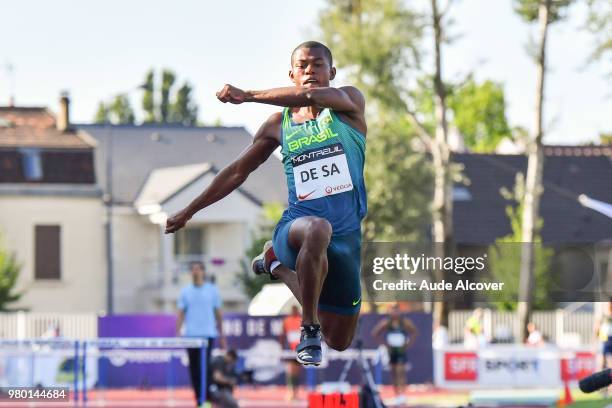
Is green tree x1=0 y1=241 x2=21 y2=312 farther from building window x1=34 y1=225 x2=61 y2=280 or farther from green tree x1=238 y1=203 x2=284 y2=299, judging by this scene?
green tree x1=238 y1=203 x2=284 y2=299

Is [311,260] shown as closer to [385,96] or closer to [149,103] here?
[385,96]

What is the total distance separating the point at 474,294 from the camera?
35.2 feet

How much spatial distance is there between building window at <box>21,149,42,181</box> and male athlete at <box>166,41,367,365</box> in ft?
152

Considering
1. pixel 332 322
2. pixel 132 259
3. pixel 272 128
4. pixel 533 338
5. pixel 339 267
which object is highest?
pixel 272 128

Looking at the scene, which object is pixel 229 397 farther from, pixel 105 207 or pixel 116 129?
pixel 116 129

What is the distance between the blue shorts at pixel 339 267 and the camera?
802cm

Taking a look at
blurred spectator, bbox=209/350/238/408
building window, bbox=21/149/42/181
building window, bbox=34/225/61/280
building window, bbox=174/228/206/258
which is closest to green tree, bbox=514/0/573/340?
blurred spectator, bbox=209/350/238/408

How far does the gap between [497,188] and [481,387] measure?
31.0 metres

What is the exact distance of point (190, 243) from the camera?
54000mm

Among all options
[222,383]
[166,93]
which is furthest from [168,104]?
[222,383]

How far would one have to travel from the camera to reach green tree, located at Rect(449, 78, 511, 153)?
3196 inches

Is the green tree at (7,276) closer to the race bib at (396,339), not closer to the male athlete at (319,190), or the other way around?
the race bib at (396,339)

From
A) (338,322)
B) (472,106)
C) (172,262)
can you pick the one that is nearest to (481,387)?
(338,322)

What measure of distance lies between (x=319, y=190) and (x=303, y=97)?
2.24 feet
